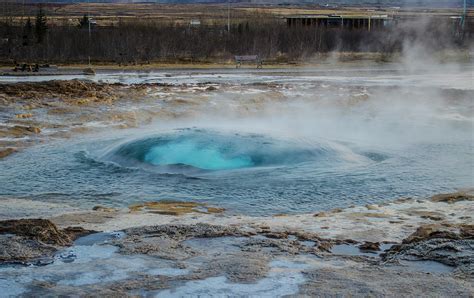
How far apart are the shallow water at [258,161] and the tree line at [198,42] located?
58.4 ft

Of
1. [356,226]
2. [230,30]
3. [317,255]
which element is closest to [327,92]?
[356,226]

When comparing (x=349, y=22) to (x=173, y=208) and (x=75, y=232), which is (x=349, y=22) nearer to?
(x=173, y=208)

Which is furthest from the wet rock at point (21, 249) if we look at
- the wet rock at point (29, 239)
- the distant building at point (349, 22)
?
the distant building at point (349, 22)

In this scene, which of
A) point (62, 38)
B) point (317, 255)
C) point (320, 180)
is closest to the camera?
point (317, 255)

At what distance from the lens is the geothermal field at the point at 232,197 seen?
580 centimetres

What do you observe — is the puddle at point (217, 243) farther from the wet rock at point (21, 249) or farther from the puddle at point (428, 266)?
the puddle at point (428, 266)

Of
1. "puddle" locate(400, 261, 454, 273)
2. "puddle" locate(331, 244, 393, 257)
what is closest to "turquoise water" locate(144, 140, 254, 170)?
"puddle" locate(331, 244, 393, 257)

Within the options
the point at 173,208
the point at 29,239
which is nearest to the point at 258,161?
the point at 173,208

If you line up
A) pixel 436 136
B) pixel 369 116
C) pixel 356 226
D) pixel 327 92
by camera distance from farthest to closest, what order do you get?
pixel 327 92 → pixel 369 116 → pixel 436 136 → pixel 356 226

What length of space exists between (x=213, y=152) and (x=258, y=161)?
0.76 metres

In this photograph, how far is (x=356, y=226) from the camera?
25.3 ft

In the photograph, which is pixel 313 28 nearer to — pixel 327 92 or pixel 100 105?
pixel 327 92

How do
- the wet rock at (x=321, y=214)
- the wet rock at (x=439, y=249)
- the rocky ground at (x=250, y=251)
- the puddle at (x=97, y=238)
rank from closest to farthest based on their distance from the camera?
the rocky ground at (x=250, y=251)
the wet rock at (x=439, y=249)
the puddle at (x=97, y=238)
the wet rock at (x=321, y=214)

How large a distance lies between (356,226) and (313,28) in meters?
34.2
